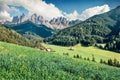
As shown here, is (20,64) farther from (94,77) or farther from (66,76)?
(94,77)

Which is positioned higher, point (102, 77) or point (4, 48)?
point (4, 48)

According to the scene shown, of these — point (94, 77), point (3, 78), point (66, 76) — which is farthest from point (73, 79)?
point (3, 78)

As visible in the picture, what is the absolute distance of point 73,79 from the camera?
42.9 m

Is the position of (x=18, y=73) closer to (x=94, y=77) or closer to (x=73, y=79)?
(x=73, y=79)

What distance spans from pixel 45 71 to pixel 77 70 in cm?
1077

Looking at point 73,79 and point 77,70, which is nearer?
point 73,79

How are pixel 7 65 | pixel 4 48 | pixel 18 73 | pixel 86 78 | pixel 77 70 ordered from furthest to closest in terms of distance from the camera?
pixel 4 48, pixel 77 70, pixel 86 78, pixel 7 65, pixel 18 73

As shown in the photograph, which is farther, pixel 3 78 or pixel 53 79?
pixel 53 79

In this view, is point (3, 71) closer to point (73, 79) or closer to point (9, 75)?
point (9, 75)


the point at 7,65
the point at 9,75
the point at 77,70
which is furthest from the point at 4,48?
the point at 9,75

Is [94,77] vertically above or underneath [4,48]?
underneath

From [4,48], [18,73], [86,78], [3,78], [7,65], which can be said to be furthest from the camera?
[4,48]

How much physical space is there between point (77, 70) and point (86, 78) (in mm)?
4214

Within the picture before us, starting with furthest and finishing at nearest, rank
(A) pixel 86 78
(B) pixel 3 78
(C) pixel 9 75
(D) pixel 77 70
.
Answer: (D) pixel 77 70 → (A) pixel 86 78 → (C) pixel 9 75 → (B) pixel 3 78
